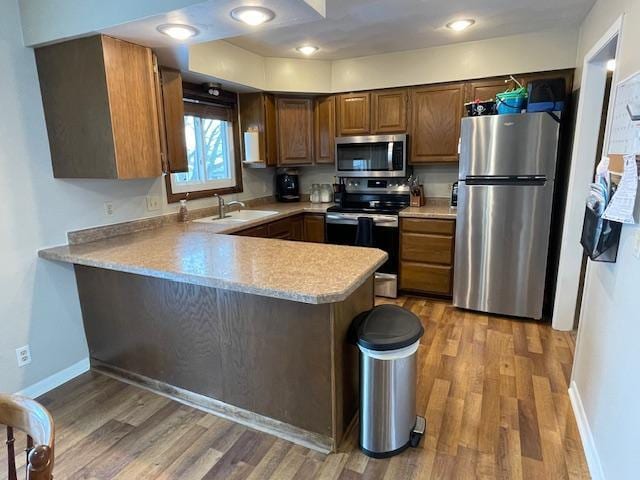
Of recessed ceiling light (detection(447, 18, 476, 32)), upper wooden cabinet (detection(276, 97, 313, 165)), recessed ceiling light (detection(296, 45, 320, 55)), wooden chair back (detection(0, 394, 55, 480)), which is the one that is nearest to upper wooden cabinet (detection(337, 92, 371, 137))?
upper wooden cabinet (detection(276, 97, 313, 165))

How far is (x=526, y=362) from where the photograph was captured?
2562mm

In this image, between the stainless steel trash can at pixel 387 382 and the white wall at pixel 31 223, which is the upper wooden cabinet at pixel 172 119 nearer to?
the white wall at pixel 31 223

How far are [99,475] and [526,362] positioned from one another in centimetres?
253

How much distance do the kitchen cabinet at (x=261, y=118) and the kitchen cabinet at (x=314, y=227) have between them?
71cm

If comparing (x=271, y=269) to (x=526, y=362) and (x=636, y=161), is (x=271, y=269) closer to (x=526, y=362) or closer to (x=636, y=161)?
(x=636, y=161)

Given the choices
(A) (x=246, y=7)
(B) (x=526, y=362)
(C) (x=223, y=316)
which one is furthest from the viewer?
(B) (x=526, y=362)

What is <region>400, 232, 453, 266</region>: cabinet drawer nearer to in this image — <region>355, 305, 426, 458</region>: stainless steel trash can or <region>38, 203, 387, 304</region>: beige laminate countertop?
<region>38, 203, 387, 304</region>: beige laminate countertop

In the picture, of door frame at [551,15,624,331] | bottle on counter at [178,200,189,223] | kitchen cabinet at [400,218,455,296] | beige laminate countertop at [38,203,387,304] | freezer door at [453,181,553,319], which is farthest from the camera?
kitchen cabinet at [400,218,455,296]

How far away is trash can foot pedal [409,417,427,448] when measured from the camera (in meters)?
1.83

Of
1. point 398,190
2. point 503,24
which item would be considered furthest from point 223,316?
point 503,24

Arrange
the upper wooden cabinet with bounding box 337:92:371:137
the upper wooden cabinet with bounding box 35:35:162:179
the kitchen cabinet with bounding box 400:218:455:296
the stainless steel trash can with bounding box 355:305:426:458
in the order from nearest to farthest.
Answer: the stainless steel trash can with bounding box 355:305:426:458
the upper wooden cabinet with bounding box 35:35:162:179
the kitchen cabinet with bounding box 400:218:455:296
the upper wooden cabinet with bounding box 337:92:371:137

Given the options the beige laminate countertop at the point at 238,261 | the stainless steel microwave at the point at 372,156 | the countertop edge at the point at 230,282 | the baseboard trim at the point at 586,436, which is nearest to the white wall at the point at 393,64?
the stainless steel microwave at the point at 372,156

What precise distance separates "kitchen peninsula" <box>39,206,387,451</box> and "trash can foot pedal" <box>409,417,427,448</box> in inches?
12.5

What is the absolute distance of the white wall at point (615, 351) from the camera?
137 cm
